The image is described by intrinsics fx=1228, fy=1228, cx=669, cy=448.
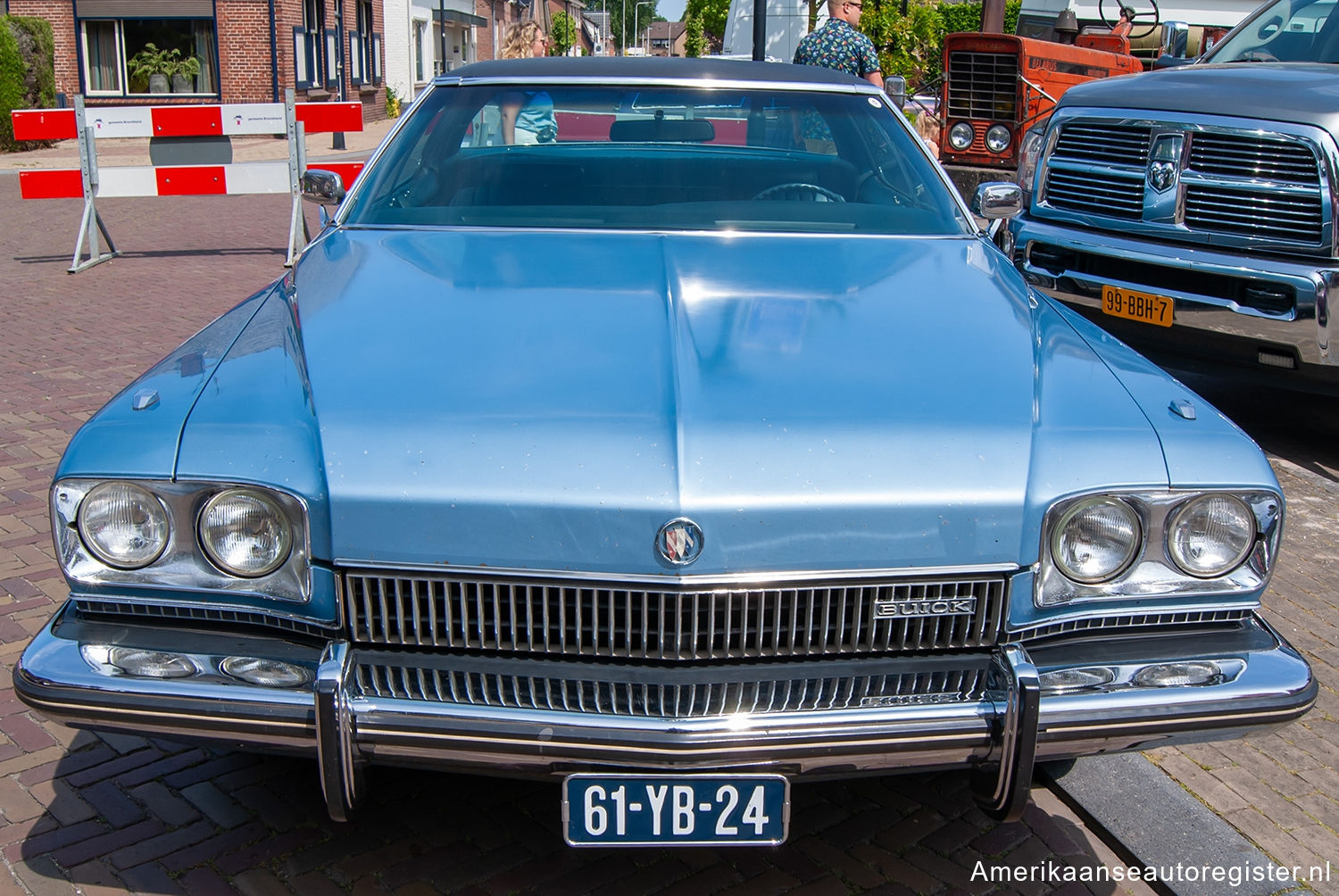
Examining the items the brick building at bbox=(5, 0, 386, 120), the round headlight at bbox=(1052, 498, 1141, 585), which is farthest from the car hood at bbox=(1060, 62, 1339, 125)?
the brick building at bbox=(5, 0, 386, 120)

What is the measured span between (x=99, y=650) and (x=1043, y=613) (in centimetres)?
173

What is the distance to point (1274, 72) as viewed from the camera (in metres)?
5.81

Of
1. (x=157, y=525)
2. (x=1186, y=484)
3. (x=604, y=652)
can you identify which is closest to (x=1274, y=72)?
(x=1186, y=484)

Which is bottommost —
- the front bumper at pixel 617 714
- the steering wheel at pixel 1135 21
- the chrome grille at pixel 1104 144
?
the front bumper at pixel 617 714

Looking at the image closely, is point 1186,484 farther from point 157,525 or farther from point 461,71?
point 461,71

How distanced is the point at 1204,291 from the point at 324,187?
3.83 m

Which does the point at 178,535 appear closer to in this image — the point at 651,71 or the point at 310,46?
the point at 651,71

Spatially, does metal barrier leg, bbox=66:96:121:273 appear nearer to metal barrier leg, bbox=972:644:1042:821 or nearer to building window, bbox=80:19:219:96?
metal barrier leg, bbox=972:644:1042:821

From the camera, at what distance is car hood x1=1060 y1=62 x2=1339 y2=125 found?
5289mm

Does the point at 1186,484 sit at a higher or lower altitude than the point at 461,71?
lower

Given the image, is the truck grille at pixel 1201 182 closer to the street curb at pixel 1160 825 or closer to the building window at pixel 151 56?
the street curb at pixel 1160 825

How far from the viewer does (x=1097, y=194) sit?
616 cm

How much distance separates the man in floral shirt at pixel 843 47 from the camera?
7590 mm

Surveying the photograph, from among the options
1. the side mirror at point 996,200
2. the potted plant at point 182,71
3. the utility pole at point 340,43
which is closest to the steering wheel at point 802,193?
the side mirror at point 996,200
